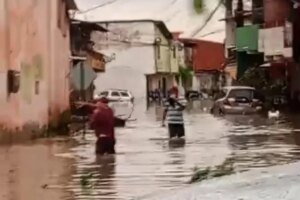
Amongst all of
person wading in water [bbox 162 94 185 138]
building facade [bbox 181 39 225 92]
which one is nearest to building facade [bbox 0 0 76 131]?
person wading in water [bbox 162 94 185 138]

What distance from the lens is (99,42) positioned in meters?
79.4

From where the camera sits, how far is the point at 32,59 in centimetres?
2808

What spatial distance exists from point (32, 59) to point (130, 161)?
1000cm

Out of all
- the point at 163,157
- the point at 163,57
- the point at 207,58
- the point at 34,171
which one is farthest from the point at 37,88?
the point at 207,58

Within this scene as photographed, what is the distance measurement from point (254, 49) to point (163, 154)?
1504 inches

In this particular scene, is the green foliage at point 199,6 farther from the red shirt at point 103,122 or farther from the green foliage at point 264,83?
the green foliage at point 264,83

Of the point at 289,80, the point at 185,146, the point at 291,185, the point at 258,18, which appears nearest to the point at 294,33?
the point at 289,80

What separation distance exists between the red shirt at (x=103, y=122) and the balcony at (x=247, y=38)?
37.5m

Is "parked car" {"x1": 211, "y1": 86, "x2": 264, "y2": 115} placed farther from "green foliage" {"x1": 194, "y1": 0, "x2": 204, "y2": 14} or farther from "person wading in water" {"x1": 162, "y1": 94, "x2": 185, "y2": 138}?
"green foliage" {"x1": 194, "y1": 0, "x2": 204, "y2": 14}

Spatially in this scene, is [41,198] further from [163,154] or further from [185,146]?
[185,146]

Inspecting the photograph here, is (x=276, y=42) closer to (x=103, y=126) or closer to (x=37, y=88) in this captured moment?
(x=37, y=88)

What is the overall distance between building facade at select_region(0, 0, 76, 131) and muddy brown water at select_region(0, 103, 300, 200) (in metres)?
1.51

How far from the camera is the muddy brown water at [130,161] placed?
1405 centimetres

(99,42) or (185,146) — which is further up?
(99,42)
